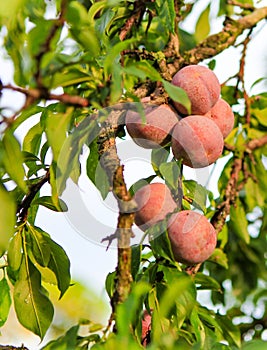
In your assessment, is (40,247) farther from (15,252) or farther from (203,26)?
(203,26)

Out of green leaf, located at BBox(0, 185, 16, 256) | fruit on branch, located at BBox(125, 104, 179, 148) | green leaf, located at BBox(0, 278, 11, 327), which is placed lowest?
green leaf, located at BBox(0, 278, 11, 327)

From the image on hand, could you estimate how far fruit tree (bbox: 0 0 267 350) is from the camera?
630 millimetres

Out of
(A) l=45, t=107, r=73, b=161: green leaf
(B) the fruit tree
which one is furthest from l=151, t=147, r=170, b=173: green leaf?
(A) l=45, t=107, r=73, b=161: green leaf

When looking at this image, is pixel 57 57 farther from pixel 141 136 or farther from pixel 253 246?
pixel 253 246

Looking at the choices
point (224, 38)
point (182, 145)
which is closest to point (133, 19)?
point (224, 38)

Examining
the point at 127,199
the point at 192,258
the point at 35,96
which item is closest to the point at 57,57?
the point at 35,96

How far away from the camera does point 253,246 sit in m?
1.78

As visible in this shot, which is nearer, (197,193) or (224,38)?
(197,193)

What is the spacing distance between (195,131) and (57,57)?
0.31 metres

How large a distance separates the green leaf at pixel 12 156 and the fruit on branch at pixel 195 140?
0.93 ft

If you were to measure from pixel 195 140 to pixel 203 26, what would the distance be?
2.25 ft

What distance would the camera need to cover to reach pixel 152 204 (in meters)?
0.87

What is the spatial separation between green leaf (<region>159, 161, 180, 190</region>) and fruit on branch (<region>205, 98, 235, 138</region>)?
115 millimetres

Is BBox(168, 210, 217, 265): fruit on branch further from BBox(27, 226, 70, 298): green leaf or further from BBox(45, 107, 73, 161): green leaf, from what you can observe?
BBox(45, 107, 73, 161): green leaf
